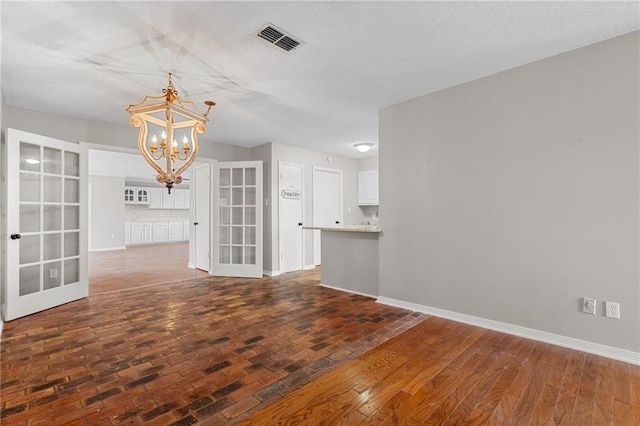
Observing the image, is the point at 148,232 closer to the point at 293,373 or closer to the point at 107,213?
the point at 107,213

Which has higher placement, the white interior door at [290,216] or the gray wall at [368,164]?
the gray wall at [368,164]

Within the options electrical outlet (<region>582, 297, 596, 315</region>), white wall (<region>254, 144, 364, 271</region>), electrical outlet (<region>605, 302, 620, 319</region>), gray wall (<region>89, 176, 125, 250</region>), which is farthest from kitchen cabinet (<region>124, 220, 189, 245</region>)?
electrical outlet (<region>605, 302, 620, 319</region>)

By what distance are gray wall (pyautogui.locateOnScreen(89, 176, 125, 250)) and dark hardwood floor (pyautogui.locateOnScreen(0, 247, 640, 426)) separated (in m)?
6.87

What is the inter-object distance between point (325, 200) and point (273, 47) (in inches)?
168

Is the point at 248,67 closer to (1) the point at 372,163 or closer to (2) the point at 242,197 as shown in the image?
(2) the point at 242,197

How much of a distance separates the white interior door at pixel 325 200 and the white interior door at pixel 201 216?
2068 mm

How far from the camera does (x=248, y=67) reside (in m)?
2.76

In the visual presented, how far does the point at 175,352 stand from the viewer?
2.45m

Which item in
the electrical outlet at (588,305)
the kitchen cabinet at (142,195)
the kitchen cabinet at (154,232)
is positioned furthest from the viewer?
the kitchen cabinet at (142,195)

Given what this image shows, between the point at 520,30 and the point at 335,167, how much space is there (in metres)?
4.66

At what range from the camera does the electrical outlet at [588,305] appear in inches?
95.4

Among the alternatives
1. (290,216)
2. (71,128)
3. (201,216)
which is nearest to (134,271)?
(201,216)

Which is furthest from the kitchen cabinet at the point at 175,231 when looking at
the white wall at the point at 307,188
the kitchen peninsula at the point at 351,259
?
the kitchen peninsula at the point at 351,259

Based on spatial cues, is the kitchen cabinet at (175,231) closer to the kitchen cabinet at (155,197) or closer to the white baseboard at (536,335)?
the kitchen cabinet at (155,197)
